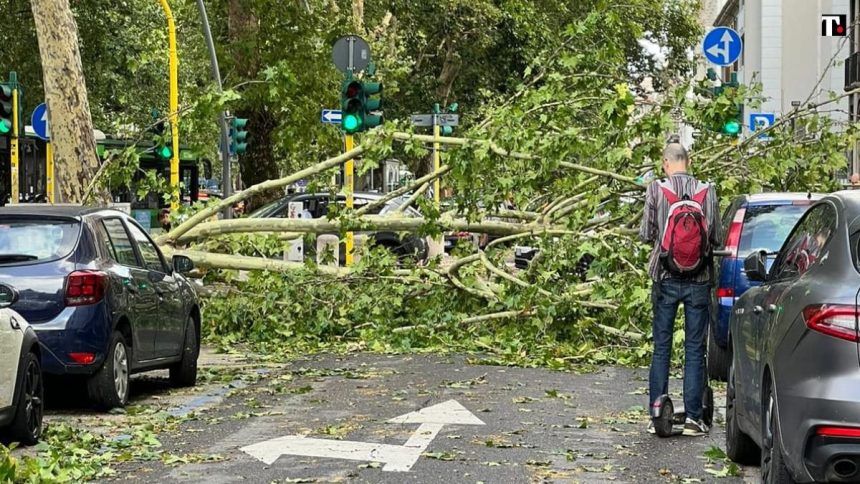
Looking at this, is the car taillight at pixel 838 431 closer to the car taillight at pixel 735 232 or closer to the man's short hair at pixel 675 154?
the man's short hair at pixel 675 154

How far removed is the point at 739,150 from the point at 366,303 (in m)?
4.69

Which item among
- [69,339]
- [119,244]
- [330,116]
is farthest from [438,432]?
[330,116]

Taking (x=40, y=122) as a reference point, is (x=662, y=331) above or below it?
below

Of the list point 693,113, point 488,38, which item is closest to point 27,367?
point 693,113

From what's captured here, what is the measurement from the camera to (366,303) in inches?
713

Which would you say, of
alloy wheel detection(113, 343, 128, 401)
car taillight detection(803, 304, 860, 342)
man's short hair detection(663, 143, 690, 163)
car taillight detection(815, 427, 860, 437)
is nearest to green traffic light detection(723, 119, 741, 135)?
man's short hair detection(663, 143, 690, 163)

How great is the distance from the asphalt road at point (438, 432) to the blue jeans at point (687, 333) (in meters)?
0.30

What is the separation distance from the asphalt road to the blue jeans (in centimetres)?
30

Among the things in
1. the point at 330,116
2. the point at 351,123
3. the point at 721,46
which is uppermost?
the point at 721,46

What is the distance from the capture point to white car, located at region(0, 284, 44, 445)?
915 cm

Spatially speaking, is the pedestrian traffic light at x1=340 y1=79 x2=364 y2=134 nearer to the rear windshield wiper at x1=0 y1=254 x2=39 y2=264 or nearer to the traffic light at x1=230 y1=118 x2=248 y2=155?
the traffic light at x1=230 y1=118 x2=248 y2=155

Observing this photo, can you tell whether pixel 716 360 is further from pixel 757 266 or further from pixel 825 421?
pixel 825 421

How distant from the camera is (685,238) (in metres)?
9.77

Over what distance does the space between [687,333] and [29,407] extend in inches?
163
